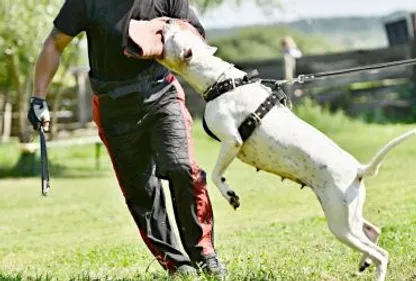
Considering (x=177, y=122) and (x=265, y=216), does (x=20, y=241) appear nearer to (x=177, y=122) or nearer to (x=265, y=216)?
(x=265, y=216)

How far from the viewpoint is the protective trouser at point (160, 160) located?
6.61 metres

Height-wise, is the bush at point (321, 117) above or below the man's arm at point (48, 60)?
below

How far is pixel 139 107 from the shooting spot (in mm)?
6688

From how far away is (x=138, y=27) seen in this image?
6156 millimetres

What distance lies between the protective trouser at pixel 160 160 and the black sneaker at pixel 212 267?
0.03 meters

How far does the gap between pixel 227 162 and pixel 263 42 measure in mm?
29562

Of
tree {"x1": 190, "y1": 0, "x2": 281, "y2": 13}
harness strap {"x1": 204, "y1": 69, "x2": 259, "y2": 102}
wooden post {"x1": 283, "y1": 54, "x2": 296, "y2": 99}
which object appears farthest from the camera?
wooden post {"x1": 283, "y1": 54, "x2": 296, "y2": 99}

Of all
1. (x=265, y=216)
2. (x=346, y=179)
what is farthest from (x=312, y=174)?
(x=265, y=216)

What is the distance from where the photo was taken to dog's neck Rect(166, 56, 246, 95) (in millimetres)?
5992

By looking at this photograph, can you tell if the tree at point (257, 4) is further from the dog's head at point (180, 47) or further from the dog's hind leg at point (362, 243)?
the dog's hind leg at point (362, 243)

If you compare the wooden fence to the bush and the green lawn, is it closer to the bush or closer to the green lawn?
the bush

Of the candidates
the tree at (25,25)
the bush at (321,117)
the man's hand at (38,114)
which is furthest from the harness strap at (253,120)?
the bush at (321,117)

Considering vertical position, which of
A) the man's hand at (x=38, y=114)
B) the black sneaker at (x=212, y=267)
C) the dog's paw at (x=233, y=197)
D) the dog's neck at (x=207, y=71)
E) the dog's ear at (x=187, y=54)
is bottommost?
the black sneaker at (x=212, y=267)

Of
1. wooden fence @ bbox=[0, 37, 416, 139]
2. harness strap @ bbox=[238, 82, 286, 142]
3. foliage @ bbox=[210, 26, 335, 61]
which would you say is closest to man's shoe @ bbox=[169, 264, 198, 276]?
harness strap @ bbox=[238, 82, 286, 142]
